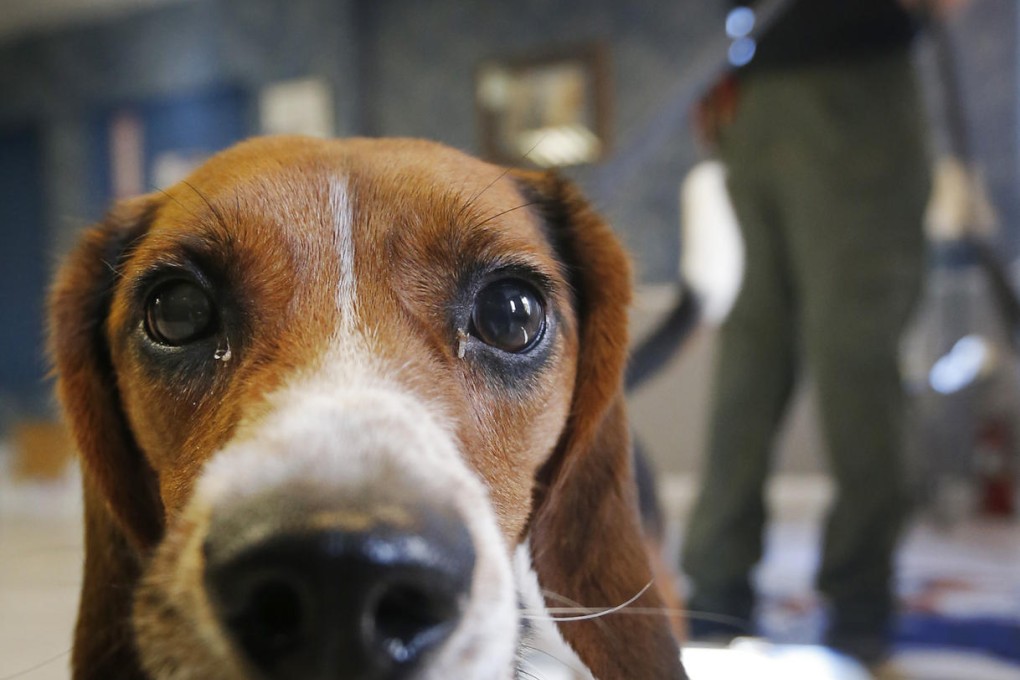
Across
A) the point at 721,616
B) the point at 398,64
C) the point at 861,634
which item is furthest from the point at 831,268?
the point at 398,64

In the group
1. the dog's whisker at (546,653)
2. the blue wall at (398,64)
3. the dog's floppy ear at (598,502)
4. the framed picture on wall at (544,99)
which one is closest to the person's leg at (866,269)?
the blue wall at (398,64)

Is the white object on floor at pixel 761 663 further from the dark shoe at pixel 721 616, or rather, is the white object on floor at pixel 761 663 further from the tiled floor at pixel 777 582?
the dark shoe at pixel 721 616

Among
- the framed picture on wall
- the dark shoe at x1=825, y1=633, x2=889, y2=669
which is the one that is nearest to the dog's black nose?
the dark shoe at x1=825, y1=633, x2=889, y2=669

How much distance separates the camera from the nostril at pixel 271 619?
1.46ft

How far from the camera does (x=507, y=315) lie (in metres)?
0.89

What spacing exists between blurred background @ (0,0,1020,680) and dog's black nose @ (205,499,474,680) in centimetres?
39

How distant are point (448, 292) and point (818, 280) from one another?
1.76 metres

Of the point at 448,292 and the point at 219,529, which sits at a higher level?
the point at 448,292

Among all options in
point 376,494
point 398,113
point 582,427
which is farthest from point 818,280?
point 398,113

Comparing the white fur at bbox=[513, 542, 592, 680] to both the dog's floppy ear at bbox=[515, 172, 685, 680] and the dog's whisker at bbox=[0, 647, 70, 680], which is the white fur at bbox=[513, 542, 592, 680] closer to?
the dog's floppy ear at bbox=[515, 172, 685, 680]

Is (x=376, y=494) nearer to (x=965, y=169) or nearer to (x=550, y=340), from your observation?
(x=550, y=340)

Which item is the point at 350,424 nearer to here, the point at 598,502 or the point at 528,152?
the point at 598,502

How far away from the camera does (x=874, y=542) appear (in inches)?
92.1

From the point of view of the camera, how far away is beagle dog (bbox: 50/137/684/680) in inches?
18.6
